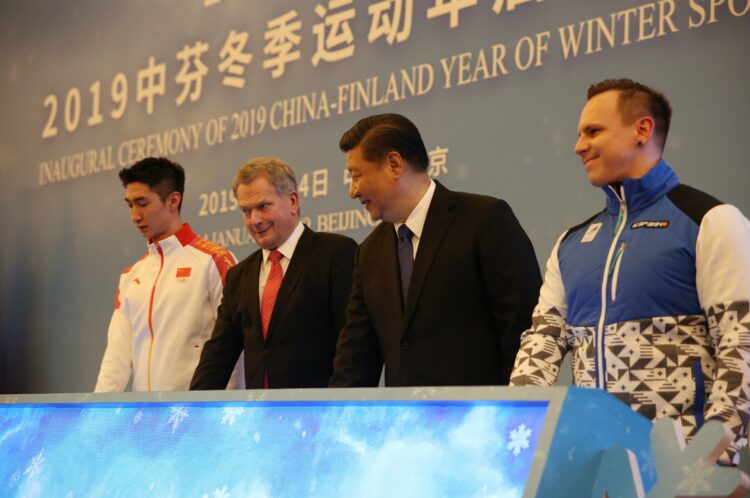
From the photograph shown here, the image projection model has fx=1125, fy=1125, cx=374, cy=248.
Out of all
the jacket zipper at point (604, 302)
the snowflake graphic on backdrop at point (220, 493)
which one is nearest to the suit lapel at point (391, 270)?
the jacket zipper at point (604, 302)

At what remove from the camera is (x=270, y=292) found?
3348mm

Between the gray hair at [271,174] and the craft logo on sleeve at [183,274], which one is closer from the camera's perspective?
the gray hair at [271,174]

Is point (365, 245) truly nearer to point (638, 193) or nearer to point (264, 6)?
point (638, 193)

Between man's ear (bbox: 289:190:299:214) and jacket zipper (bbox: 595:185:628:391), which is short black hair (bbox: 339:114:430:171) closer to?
man's ear (bbox: 289:190:299:214)

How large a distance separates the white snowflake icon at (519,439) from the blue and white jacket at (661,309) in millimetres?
816

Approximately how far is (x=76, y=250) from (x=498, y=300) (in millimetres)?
4030

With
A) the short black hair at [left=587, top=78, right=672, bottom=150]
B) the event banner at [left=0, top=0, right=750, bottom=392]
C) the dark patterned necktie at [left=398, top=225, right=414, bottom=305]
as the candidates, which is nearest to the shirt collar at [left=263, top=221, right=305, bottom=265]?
the dark patterned necktie at [left=398, top=225, right=414, bottom=305]

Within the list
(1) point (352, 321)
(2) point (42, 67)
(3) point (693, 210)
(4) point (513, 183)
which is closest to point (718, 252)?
(3) point (693, 210)

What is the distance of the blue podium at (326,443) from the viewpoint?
1181 mm

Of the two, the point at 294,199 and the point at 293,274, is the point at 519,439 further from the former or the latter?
the point at 294,199

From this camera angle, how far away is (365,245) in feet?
9.66

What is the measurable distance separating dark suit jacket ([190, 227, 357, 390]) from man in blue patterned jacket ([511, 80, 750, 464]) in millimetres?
1028

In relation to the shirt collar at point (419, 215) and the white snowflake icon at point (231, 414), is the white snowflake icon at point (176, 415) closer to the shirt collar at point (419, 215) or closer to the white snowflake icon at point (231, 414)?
the white snowflake icon at point (231, 414)

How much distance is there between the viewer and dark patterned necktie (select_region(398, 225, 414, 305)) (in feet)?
9.11
